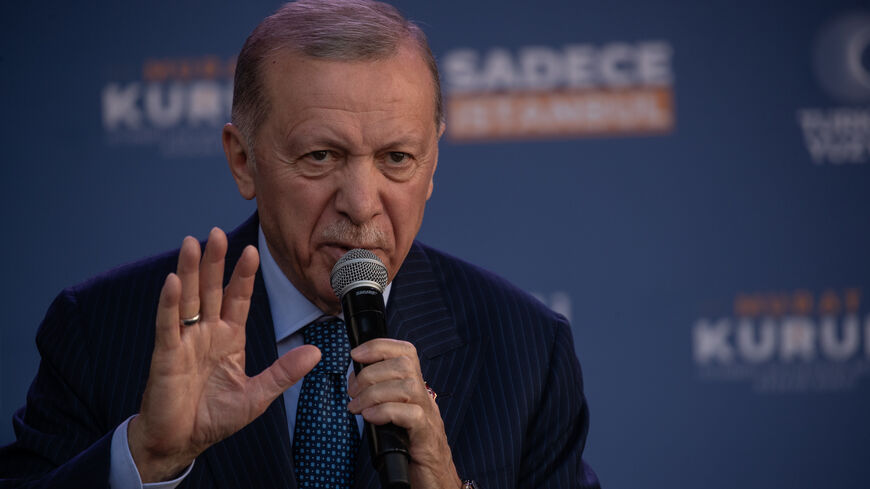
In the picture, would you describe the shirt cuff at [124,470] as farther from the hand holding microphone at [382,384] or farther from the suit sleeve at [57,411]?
the hand holding microphone at [382,384]

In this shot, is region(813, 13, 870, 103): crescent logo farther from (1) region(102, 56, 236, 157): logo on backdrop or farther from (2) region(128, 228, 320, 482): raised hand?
(2) region(128, 228, 320, 482): raised hand

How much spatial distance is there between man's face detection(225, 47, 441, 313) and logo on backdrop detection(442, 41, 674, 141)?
178 cm

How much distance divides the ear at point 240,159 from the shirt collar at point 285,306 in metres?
0.17

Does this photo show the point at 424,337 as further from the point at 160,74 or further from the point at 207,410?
the point at 160,74

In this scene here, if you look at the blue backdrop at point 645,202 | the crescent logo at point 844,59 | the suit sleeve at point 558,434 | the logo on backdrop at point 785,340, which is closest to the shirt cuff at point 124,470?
the suit sleeve at point 558,434

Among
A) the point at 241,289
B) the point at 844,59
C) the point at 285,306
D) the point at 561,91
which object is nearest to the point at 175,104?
the point at 561,91

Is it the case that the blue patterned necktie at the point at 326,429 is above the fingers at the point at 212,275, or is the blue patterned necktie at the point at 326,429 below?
below

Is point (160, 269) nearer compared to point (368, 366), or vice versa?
point (368, 366)

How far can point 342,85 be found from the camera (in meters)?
1.73

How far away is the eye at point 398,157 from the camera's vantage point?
179 centimetres

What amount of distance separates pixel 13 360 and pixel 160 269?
191 cm

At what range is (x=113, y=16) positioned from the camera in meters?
3.70

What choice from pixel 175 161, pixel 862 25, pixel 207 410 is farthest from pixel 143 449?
pixel 862 25

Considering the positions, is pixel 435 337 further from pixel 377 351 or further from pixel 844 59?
pixel 844 59
